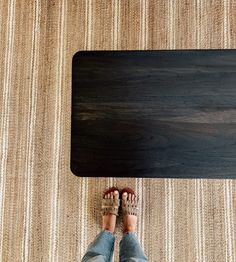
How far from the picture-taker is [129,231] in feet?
4.00

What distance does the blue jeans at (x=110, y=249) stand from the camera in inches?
44.3

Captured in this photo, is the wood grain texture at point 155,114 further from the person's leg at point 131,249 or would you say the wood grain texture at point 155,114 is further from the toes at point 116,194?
the person's leg at point 131,249

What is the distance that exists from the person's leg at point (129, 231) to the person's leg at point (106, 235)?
3cm

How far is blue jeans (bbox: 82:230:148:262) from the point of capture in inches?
44.3

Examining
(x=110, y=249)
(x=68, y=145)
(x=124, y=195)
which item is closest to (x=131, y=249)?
(x=110, y=249)

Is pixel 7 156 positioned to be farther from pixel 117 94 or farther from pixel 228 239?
pixel 228 239

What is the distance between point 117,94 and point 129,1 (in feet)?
1.05

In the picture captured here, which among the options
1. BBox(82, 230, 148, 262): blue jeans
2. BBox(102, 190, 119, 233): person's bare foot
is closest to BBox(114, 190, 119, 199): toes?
→ BBox(102, 190, 119, 233): person's bare foot

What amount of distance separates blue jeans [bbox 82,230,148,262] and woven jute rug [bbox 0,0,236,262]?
0.18 ft

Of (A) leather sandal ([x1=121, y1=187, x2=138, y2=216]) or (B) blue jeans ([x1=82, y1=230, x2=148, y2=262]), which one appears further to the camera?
(A) leather sandal ([x1=121, y1=187, x2=138, y2=216])

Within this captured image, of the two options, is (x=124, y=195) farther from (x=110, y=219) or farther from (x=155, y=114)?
(x=155, y=114)

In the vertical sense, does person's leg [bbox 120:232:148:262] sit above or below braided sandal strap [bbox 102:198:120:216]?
below

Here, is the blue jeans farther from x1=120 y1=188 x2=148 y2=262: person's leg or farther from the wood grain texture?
the wood grain texture

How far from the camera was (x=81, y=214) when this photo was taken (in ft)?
4.09
